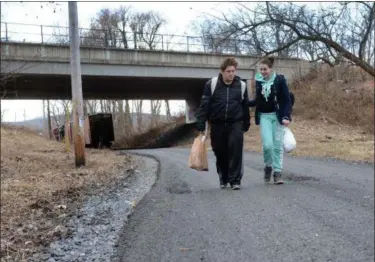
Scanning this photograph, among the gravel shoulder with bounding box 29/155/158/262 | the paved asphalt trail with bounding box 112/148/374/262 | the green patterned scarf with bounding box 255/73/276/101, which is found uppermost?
the green patterned scarf with bounding box 255/73/276/101

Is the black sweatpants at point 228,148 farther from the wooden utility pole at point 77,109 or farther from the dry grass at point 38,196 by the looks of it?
the wooden utility pole at point 77,109

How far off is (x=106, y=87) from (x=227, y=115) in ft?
104

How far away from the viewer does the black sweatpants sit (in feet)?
21.4

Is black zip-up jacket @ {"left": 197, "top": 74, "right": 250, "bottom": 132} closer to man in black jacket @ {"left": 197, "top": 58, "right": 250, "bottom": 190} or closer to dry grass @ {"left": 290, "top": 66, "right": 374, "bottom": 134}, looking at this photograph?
man in black jacket @ {"left": 197, "top": 58, "right": 250, "bottom": 190}

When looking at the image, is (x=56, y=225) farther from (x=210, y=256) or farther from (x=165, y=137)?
(x=165, y=137)

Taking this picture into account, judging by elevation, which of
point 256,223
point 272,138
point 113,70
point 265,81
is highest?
point 113,70

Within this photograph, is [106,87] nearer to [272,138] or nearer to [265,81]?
[272,138]

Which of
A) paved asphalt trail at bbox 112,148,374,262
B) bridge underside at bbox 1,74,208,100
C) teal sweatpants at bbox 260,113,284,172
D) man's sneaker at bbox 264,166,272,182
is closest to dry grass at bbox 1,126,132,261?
paved asphalt trail at bbox 112,148,374,262

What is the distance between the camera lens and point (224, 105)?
6.08 metres

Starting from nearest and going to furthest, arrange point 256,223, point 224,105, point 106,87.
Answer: point 256,223, point 224,105, point 106,87

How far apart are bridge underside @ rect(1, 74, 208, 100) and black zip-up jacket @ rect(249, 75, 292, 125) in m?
26.2

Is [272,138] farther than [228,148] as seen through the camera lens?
No

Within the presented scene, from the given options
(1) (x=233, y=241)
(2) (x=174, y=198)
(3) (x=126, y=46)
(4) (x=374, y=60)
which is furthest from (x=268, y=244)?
(3) (x=126, y=46)

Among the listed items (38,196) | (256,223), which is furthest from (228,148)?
(38,196)
